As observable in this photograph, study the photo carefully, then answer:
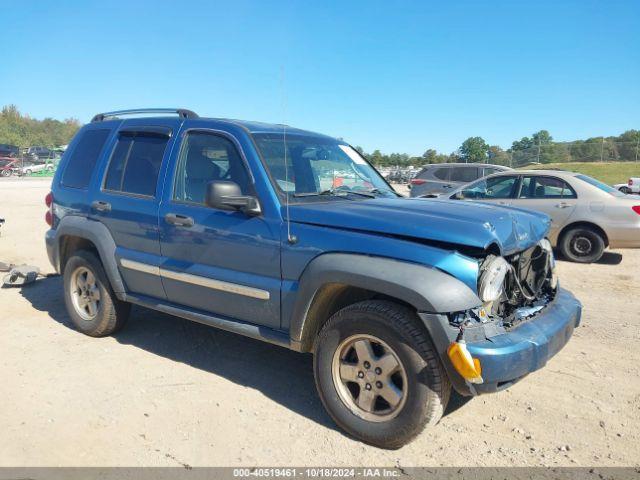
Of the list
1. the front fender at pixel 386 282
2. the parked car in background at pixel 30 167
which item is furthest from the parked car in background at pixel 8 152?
the front fender at pixel 386 282

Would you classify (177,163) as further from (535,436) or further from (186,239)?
(535,436)

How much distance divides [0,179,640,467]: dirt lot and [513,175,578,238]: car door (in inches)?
151

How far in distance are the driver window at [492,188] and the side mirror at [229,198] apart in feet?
23.4

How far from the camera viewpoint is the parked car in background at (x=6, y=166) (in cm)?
3834

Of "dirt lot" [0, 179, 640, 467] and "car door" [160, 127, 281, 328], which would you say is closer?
"dirt lot" [0, 179, 640, 467]

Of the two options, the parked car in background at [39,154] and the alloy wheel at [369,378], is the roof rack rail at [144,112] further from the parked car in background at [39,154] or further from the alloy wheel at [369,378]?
the parked car in background at [39,154]

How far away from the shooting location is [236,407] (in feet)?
A: 12.4

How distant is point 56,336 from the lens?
5152 millimetres

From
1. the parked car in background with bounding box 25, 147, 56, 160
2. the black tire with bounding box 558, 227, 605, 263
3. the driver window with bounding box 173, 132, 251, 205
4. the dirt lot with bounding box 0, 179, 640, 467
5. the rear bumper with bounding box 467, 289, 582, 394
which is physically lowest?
the dirt lot with bounding box 0, 179, 640, 467

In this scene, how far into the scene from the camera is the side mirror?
11.6ft

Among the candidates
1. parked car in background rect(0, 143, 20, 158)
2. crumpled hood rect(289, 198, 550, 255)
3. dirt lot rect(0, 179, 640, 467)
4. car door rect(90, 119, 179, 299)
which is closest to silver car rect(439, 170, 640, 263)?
dirt lot rect(0, 179, 640, 467)

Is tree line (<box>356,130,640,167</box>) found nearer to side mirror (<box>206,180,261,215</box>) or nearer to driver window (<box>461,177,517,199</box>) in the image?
driver window (<box>461,177,517,199</box>)

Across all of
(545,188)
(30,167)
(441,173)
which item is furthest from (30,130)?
(545,188)

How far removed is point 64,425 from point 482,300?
2.80 metres
